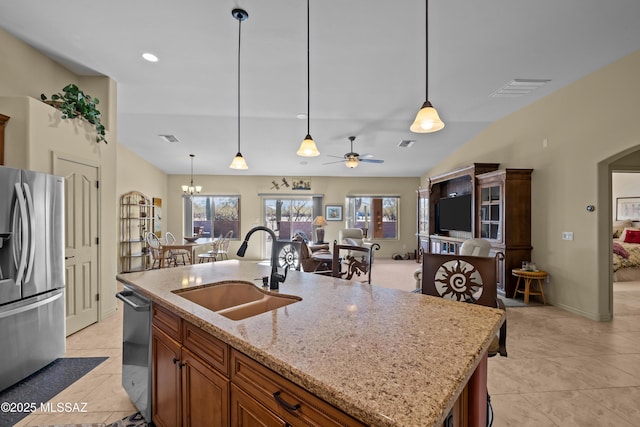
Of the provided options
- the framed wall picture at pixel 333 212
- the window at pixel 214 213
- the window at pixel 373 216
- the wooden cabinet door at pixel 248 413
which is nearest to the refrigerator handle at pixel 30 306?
the wooden cabinet door at pixel 248 413

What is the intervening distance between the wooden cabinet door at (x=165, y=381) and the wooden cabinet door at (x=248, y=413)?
488 millimetres

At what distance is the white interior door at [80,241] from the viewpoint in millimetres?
2963

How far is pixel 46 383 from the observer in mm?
2188

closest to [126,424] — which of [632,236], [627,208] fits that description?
[632,236]

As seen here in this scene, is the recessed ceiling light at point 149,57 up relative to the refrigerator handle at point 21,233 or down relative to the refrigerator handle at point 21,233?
up

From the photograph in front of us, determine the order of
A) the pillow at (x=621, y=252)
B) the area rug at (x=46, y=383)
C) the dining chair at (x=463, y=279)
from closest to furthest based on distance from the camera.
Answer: the dining chair at (x=463, y=279) → the area rug at (x=46, y=383) → the pillow at (x=621, y=252)

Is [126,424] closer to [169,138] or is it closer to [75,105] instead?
[75,105]

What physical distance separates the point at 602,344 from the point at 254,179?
7.58 meters

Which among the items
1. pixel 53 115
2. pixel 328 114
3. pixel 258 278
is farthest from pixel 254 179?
pixel 258 278

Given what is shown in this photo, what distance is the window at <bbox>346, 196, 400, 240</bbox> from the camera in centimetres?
845

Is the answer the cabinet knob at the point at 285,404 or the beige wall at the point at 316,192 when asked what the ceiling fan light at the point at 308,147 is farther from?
the beige wall at the point at 316,192

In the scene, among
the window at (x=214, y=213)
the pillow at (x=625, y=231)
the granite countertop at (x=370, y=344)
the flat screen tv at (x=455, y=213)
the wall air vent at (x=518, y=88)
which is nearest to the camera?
the granite countertop at (x=370, y=344)

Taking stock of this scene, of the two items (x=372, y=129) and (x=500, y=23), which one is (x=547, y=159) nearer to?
(x=500, y=23)

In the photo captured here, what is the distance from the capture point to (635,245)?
5.59m
